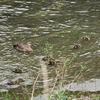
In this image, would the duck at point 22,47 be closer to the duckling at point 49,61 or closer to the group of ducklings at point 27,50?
the group of ducklings at point 27,50

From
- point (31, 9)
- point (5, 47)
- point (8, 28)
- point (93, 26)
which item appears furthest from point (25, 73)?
point (31, 9)

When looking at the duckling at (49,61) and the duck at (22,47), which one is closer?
the duckling at (49,61)

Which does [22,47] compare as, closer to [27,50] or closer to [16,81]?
[27,50]

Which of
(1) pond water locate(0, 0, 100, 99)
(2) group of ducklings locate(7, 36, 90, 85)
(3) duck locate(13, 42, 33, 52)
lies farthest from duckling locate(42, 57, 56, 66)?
(3) duck locate(13, 42, 33, 52)

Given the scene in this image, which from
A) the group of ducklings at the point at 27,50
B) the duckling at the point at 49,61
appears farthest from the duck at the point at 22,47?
the duckling at the point at 49,61

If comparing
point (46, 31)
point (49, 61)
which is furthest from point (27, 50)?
point (46, 31)

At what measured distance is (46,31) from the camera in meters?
8.66

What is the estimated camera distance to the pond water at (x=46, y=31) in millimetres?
6699

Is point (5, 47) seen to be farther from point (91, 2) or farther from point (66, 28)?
point (91, 2)

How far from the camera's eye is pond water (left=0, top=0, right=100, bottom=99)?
6.70 metres

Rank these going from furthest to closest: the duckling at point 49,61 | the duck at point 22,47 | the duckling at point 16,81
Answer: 1. the duck at point 22,47
2. the duckling at point 49,61
3. the duckling at point 16,81

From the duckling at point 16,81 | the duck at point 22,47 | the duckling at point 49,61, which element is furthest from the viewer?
the duck at point 22,47

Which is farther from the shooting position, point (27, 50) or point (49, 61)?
point (27, 50)

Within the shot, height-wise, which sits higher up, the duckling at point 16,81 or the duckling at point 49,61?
the duckling at point 49,61
